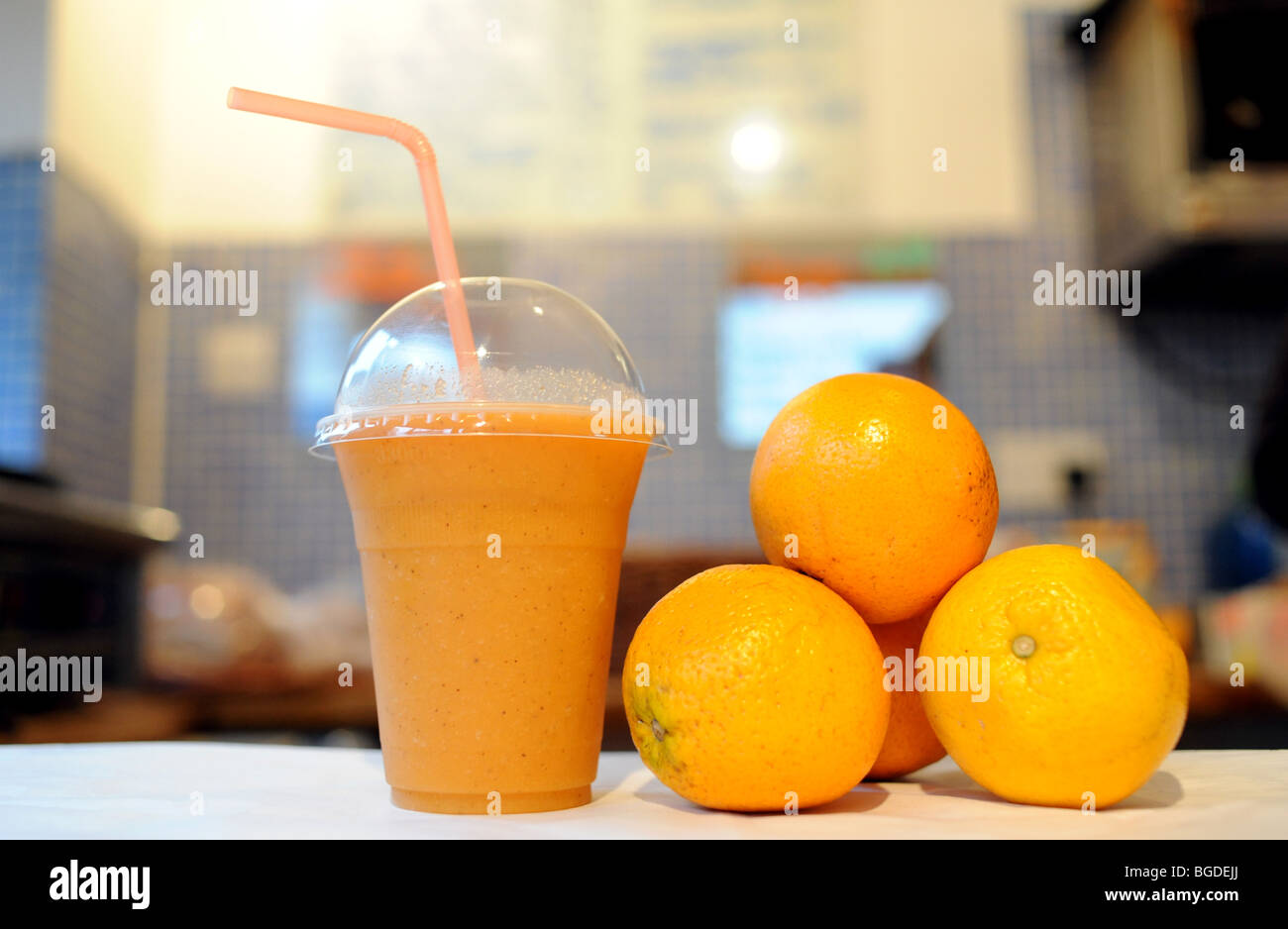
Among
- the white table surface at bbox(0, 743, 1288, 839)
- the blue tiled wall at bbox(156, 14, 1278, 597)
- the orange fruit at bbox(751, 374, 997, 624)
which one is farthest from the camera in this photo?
the blue tiled wall at bbox(156, 14, 1278, 597)

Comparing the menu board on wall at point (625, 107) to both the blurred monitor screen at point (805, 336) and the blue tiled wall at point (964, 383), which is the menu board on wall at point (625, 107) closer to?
the blue tiled wall at point (964, 383)

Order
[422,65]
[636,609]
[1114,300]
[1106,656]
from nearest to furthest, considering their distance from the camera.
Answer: [1106,656], [636,609], [1114,300], [422,65]

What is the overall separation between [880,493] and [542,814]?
238 mm

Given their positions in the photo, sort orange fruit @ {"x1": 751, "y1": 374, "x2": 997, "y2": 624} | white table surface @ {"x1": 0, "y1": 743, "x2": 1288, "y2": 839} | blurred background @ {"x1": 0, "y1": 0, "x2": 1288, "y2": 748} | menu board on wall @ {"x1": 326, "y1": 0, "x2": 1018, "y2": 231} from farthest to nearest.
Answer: menu board on wall @ {"x1": 326, "y1": 0, "x2": 1018, "y2": 231}, blurred background @ {"x1": 0, "y1": 0, "x2": 1288, "y2": 748}, orange fruit @ {"x1": 751, "y1": 374, "x2": 997, "y2": 624}, white table surface @ {"x1": 0, "y1": 743, "x2": 1288, "y2": 839}

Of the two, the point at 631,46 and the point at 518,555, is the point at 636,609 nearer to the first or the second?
the point at 518,555

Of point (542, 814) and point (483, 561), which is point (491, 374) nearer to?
point (483, 561)

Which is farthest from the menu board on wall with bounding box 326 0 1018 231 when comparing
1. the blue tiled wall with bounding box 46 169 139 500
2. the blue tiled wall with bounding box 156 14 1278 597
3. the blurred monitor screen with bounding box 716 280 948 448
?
the blue tiled wall with bounding box 46 169 139 500

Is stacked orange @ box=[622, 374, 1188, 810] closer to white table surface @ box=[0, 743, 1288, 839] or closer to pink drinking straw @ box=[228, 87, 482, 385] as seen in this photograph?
white table surface @ box=[0, 743, 1288, 839]

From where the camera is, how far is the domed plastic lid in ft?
1.85

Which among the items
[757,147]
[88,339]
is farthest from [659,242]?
[88,339]

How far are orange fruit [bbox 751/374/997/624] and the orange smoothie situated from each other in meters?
0.11
